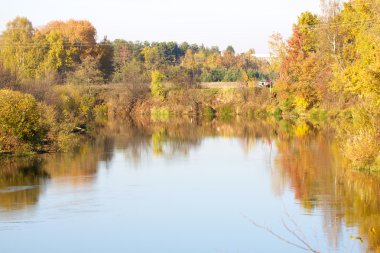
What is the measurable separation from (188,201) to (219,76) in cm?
6846

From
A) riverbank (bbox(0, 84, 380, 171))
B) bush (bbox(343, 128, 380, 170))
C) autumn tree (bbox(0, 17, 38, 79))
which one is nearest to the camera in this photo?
bush (bbox(343, 128, 380, 170))

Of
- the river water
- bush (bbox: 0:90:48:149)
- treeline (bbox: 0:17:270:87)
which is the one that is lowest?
the river water

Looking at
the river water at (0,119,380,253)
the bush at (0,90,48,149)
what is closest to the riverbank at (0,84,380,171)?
the bush at (0,90,48,149)

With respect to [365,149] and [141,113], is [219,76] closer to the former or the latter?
[141,113]

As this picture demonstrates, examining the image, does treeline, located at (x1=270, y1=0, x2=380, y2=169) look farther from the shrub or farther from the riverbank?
the shrub

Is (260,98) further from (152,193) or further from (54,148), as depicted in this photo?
(152,193)

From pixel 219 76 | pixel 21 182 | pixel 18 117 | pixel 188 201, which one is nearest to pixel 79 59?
pixel 219 76

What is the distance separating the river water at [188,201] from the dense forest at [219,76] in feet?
6.40

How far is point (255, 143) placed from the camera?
36.7 m

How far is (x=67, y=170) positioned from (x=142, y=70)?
51.7 metres

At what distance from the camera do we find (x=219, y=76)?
87562 mm

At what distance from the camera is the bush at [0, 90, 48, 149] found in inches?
1115

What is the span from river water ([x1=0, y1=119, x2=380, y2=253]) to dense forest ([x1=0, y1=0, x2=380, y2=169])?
1.95 metres

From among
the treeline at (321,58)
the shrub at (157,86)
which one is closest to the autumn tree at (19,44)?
the shrub at (157,86)
